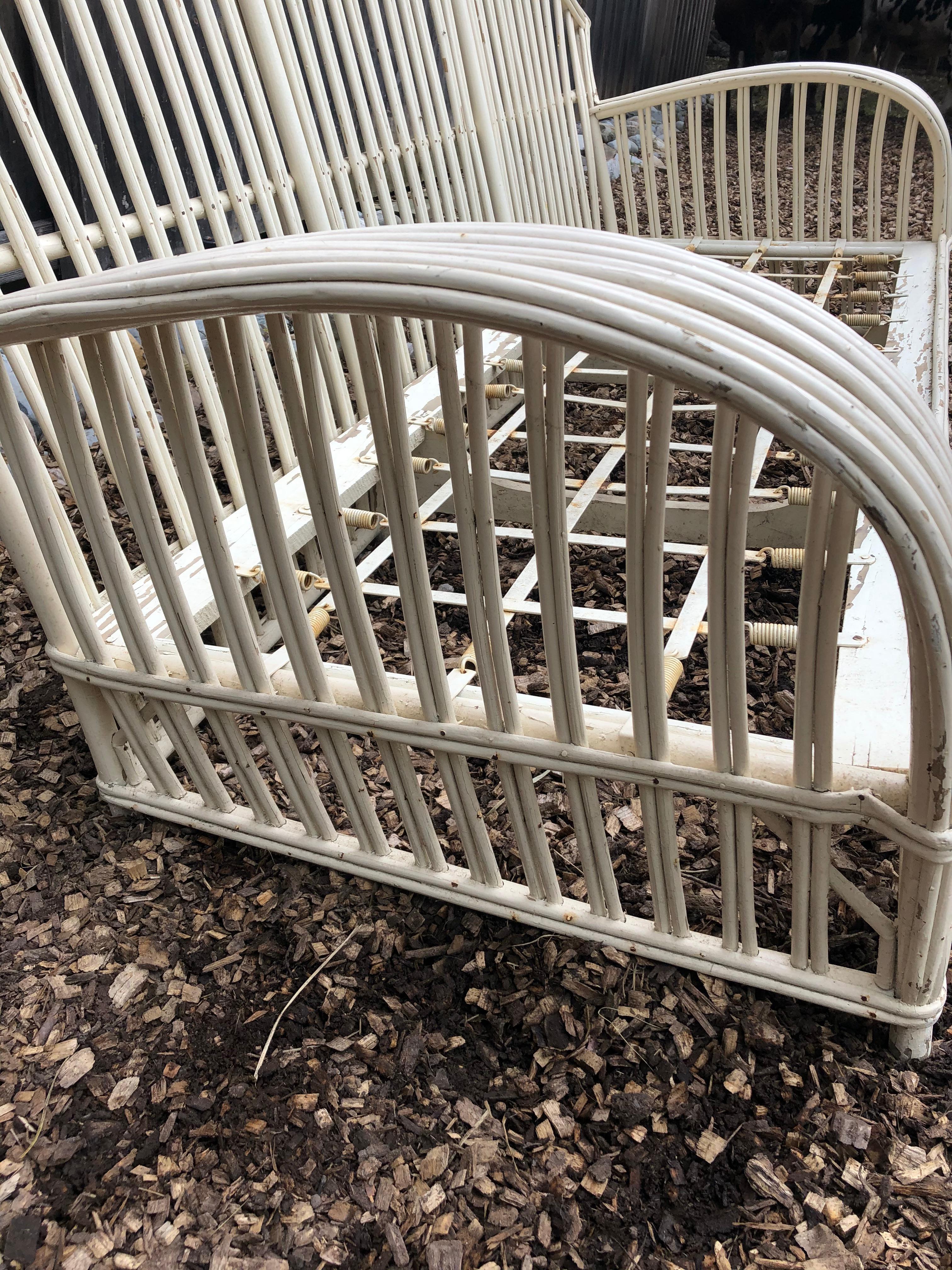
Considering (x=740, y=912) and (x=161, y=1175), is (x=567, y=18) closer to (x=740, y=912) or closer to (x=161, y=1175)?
(x=740, y=912)

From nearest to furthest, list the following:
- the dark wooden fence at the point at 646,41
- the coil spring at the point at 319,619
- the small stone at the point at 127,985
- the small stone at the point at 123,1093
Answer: the small stone at the point at 123,1093 → the small stone at the point at 127,985 → the coil spring at the point at 319,619 → the dark wooden fence at the point at 646,41

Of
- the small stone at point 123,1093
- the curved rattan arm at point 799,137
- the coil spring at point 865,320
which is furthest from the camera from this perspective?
the curved rattan arm at point 799,137

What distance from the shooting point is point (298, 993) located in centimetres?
164

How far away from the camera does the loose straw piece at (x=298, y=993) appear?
1540 millimetres

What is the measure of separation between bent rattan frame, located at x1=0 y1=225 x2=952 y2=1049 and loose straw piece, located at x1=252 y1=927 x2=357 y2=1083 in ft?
0.45

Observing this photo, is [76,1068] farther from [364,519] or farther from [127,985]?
[364,519]

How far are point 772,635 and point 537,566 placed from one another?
549 mm

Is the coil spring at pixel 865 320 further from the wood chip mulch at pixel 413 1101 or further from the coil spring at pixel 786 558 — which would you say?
the wood chip mulch at pixel 413 1101

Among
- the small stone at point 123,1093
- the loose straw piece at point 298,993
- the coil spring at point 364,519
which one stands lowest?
the loose straw piece at point 298,993

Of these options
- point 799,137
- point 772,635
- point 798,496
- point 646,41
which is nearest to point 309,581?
point 772,635

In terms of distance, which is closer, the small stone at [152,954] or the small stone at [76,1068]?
the small stone at [76,1068]

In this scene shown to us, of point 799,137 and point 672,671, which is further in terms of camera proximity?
point 799,137

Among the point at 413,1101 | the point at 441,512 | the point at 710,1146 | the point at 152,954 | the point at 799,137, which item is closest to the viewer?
the point at 710,1146

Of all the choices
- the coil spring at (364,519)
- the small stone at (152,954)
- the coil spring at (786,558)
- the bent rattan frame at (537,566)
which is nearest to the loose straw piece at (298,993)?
the bent rattan frame at (537,566)
